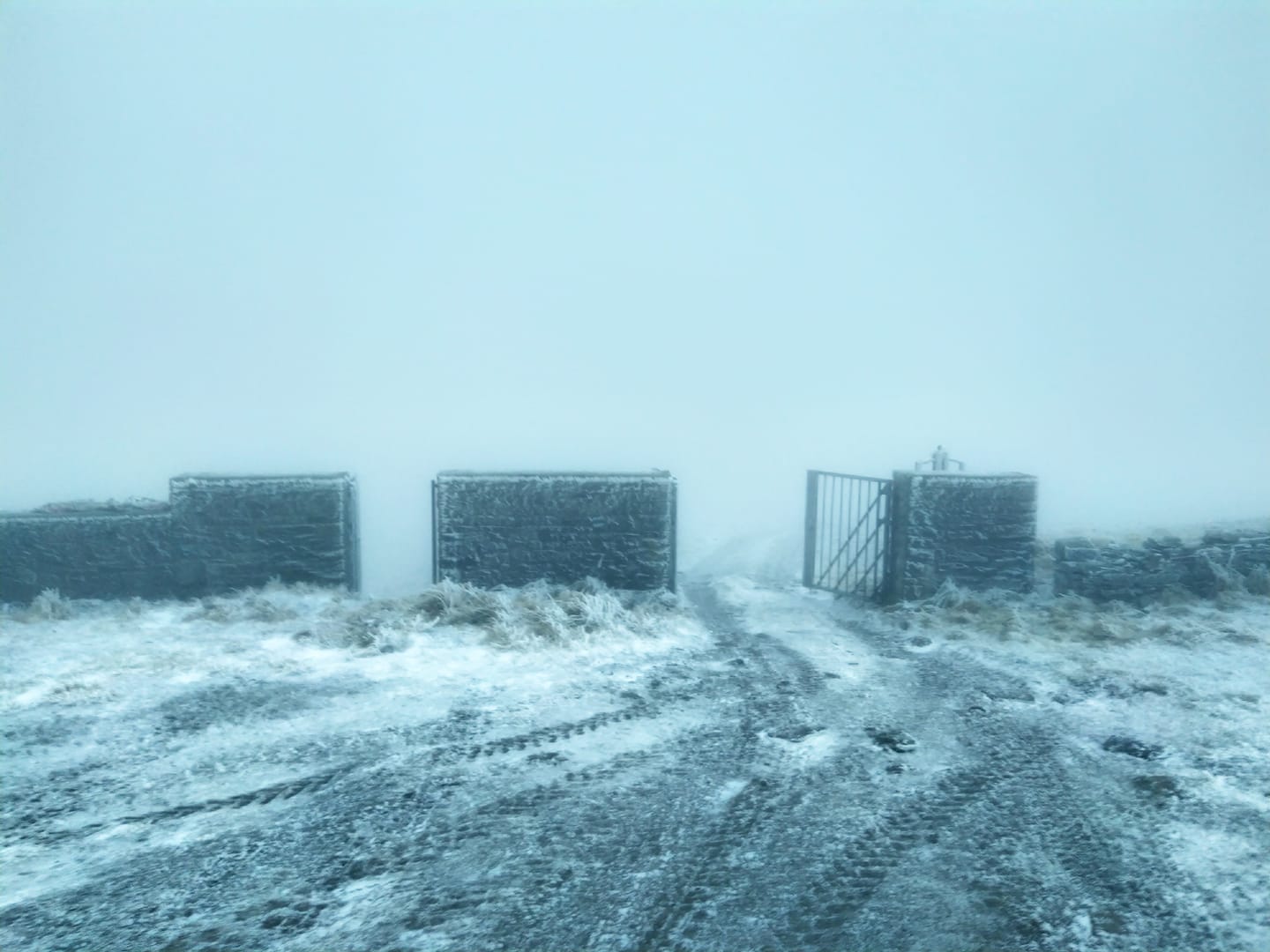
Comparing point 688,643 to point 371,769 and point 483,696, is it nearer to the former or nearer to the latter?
point 483,696

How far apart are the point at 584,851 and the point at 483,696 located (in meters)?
2.50

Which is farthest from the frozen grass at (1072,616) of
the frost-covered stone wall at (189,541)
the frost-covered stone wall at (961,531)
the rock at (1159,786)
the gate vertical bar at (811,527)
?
the frost-covered stone wall at (189,541)

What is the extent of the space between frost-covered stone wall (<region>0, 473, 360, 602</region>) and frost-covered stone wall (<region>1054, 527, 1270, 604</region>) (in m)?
9.37

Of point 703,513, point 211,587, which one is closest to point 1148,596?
point 211,587

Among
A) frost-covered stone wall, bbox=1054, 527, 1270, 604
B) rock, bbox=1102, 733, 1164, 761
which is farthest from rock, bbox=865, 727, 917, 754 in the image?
frost-covered stone wall, bbox=1054, 527, 1270, 604

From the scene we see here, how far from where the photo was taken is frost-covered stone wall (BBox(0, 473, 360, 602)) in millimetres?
8969

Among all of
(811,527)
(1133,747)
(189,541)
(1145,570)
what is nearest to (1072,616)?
(1145,570)

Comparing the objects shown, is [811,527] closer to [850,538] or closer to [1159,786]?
[850,538]

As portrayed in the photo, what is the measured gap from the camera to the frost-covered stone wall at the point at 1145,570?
32.1 feet

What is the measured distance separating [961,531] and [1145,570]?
2.36 metres

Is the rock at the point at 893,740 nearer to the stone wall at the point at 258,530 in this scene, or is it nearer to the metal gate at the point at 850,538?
the metal gate at the point at 850,538

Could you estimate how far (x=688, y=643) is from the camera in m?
8.22

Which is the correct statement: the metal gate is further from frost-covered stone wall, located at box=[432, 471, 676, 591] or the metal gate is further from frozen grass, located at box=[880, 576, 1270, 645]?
frost-covered stone wall, located at box=[432, 471, 676, 591]

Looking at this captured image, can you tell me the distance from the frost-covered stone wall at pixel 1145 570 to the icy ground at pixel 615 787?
147 cm
